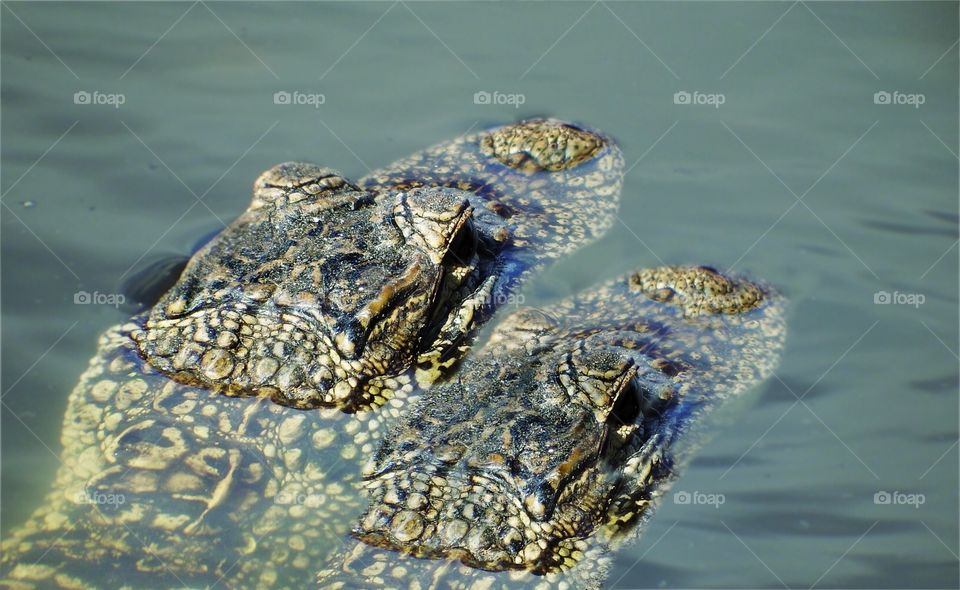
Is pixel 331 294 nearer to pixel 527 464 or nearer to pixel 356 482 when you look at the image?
pixel 356 482

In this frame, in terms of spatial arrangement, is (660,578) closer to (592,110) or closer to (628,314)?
(628,314)

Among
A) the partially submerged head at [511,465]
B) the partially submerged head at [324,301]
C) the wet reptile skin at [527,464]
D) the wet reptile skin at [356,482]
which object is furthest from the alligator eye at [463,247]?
the partially submerged head at [511,465]

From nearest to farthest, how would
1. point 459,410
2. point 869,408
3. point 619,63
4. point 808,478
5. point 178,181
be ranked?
point 459,410, point 808,478, point 869,408, point 178,181, point 619,63

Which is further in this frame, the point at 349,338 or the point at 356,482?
the point at 349,338

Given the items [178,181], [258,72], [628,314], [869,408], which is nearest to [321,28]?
[258,72]

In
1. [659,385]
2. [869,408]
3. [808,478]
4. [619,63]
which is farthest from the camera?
[619,63]

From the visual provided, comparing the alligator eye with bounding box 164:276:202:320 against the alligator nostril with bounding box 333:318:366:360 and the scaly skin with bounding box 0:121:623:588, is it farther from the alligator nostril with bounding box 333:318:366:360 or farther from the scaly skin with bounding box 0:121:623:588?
the alligator nostril with bounding box 333:318:366:360

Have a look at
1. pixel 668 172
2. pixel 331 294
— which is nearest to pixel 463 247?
pixel 331 294
